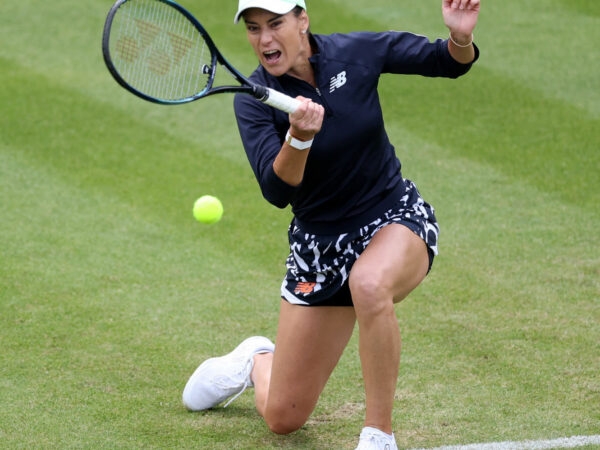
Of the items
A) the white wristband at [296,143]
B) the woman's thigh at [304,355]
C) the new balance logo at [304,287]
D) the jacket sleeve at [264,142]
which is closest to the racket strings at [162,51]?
the jacket sleeve at [264,142]

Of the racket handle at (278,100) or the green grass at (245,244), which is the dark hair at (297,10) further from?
the green grass at (245,244)

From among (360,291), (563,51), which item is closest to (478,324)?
(360,291)

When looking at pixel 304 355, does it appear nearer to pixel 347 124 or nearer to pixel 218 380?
pixel 218 380

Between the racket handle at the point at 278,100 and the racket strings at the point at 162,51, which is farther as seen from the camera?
the racket strings at the point at 162,51

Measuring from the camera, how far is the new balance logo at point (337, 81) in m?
4.82

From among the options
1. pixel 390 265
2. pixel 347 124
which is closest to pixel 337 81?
pixel 347 124

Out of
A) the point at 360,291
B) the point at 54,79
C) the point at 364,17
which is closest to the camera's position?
the point at 360,291

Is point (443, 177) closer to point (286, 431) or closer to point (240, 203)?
point (240, 203)

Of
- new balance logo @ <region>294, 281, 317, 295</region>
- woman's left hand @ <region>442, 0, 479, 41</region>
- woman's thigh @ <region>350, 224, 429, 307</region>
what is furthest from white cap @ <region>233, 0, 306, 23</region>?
new balance logo @ <region>294, 281, 317, 295</region>

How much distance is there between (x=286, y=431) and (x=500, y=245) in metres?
2.95

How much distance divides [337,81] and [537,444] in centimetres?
185

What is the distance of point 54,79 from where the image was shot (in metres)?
10.7

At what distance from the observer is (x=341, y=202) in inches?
192

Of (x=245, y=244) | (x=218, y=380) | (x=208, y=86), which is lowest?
(x=245, y=244)
